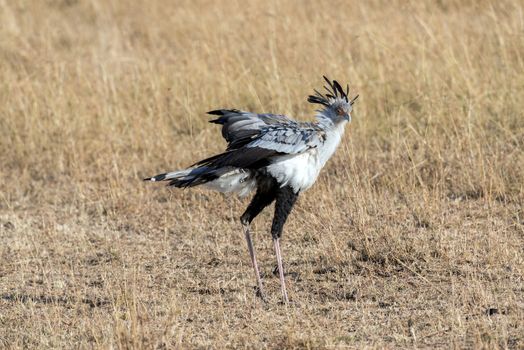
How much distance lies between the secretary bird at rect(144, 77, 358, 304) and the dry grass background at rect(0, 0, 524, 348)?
0.63 meters

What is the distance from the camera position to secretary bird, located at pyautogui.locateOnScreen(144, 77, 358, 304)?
19.2 ft

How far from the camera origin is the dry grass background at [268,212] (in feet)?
18.3

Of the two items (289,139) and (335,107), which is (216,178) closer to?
(289,139)

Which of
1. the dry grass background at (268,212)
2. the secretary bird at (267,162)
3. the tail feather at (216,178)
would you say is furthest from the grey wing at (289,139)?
the dry grass background at (268,212)

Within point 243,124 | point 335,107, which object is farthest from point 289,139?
point 335,107

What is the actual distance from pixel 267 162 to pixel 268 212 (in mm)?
1839

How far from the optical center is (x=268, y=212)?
7.71m

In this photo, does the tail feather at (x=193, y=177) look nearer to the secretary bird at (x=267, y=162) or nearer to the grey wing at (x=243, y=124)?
the secretary bird at (x=267, y=162)

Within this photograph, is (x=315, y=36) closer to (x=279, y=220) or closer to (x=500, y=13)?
(x=500, y=13)

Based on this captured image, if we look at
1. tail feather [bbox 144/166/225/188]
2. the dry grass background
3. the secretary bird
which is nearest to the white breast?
the secretary bird

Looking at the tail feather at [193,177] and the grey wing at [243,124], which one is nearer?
the tail feather at [193,177]

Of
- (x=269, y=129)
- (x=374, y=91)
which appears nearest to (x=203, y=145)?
(x=374, y=91)

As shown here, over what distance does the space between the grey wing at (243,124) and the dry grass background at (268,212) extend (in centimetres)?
92

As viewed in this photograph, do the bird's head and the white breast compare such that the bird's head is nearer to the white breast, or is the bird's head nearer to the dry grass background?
the white breast
